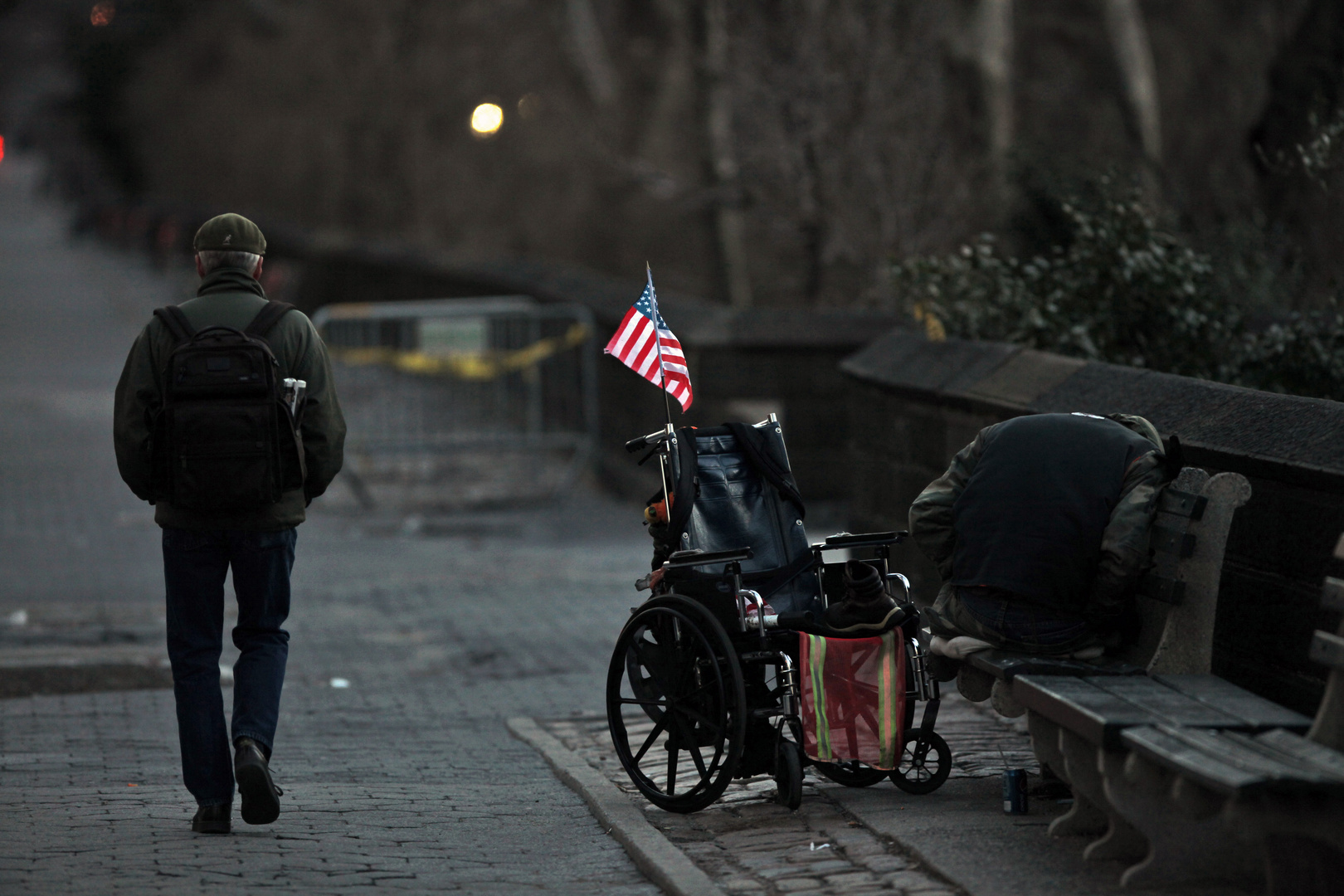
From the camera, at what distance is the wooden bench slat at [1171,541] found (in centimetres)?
591

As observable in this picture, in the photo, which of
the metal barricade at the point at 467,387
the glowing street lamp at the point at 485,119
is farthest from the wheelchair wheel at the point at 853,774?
the glowing street lamp at the point at 485,119

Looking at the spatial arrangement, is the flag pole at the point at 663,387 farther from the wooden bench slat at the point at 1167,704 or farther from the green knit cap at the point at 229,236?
the wooden bench slat at the point at 1167,704

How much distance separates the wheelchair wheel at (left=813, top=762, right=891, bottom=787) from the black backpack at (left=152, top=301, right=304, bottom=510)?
207 cm

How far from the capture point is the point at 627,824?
651 cm

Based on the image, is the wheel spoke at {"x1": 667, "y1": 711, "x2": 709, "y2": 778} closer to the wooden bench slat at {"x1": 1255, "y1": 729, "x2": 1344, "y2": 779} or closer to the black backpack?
the black backpack

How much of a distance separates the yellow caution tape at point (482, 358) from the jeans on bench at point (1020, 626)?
10.4 meters

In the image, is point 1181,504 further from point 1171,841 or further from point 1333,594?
point 1171,841

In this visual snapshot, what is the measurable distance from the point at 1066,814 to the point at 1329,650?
1325 mm

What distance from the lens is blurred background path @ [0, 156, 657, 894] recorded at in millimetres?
6074

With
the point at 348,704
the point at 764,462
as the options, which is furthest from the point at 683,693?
the point at 348,704

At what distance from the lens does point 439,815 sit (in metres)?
6.80

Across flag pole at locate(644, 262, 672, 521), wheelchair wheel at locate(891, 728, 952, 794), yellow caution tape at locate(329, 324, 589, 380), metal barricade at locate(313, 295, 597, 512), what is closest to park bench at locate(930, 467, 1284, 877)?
wheelchair wheel at locate(891, 728, 952, 794)

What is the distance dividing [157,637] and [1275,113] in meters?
7.92

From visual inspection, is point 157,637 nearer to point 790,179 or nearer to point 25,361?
point 790,179
